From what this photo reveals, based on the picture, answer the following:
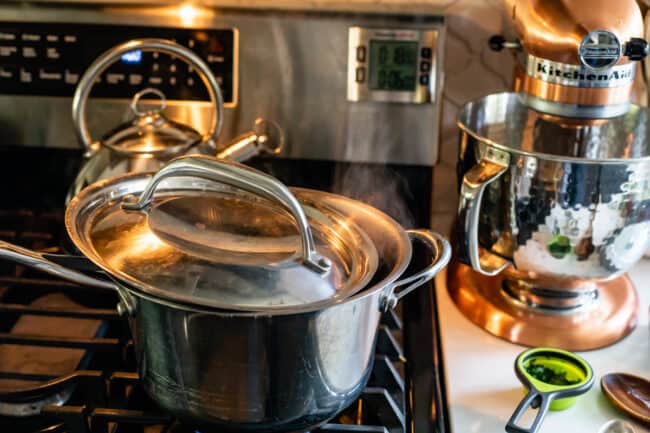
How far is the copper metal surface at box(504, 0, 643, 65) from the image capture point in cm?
72

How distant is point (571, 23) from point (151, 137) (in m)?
A: 0.45

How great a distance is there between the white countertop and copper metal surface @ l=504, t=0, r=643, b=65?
288 millimetres

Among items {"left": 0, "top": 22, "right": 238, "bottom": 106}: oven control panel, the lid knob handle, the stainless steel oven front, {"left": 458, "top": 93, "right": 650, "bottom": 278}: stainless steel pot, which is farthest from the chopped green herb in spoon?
{"left": 0, "top": 22, "right": 238, "bottom": 106}: oven control panel

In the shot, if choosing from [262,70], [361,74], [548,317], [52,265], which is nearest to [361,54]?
[361,74]

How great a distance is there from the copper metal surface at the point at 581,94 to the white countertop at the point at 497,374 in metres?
0.25

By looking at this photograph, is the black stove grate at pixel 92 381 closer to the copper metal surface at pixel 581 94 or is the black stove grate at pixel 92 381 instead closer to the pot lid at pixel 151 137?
the pot lid at pixel 151 137

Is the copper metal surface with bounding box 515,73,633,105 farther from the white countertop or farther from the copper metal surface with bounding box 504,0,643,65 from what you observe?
the white countertop

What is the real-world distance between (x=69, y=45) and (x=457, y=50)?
19.7 inches

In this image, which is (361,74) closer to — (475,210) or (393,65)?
(393,65)

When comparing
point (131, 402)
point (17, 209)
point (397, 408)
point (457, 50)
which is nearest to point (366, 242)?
point (397, 408)

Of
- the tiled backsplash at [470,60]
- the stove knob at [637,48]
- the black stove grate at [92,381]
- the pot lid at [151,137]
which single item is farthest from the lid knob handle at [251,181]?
the tiled backsplash at [470,60]

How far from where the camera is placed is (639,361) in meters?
0.75

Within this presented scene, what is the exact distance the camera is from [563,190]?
706 millimetres

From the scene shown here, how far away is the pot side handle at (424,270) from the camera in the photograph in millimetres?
572
